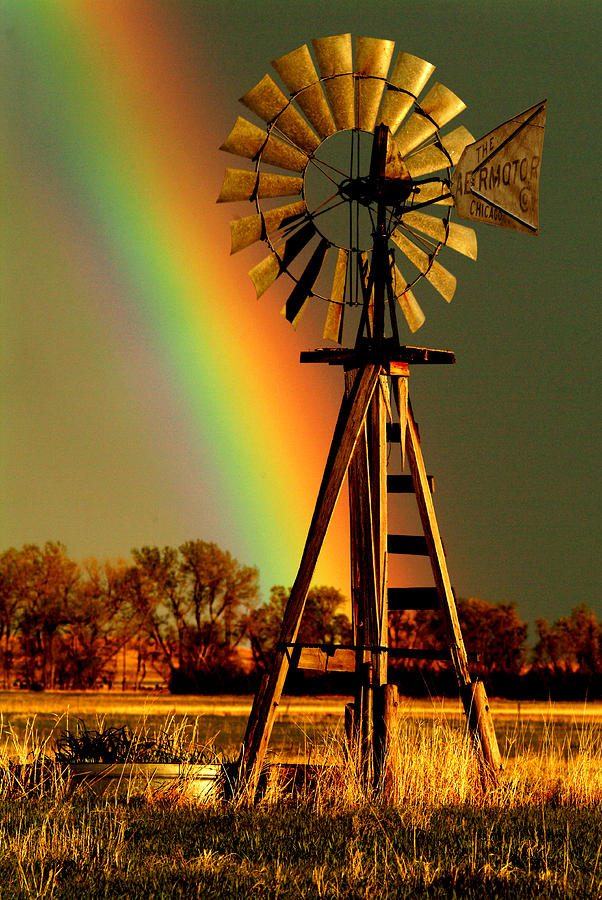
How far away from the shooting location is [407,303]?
11422mm

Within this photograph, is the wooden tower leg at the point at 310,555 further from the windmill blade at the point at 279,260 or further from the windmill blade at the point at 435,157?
the windmill blade at the point at 435,157

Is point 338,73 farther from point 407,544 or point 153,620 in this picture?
point 153,620

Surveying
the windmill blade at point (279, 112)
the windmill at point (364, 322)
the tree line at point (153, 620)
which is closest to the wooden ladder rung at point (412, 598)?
the windmill at point (364, 322)

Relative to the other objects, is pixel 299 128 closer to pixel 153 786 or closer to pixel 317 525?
pixel 317 525

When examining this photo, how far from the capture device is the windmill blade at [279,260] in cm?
1031

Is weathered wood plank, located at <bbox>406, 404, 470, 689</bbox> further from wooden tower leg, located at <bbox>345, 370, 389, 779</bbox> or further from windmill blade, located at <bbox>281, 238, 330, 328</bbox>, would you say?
windmill blade, located at <bbox>281, 238, 330, 328</bbox>

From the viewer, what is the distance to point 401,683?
34.5 feet

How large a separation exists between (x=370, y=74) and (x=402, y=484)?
3851 millimetres

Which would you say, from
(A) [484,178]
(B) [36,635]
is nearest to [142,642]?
(B) [36,635]

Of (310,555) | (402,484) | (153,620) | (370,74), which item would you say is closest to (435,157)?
(370,74)

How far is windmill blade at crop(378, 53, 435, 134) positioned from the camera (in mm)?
10180

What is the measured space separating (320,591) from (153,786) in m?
48.7

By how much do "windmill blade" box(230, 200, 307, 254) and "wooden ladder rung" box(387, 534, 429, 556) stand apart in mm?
3137

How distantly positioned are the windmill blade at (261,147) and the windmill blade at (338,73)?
50 cm
